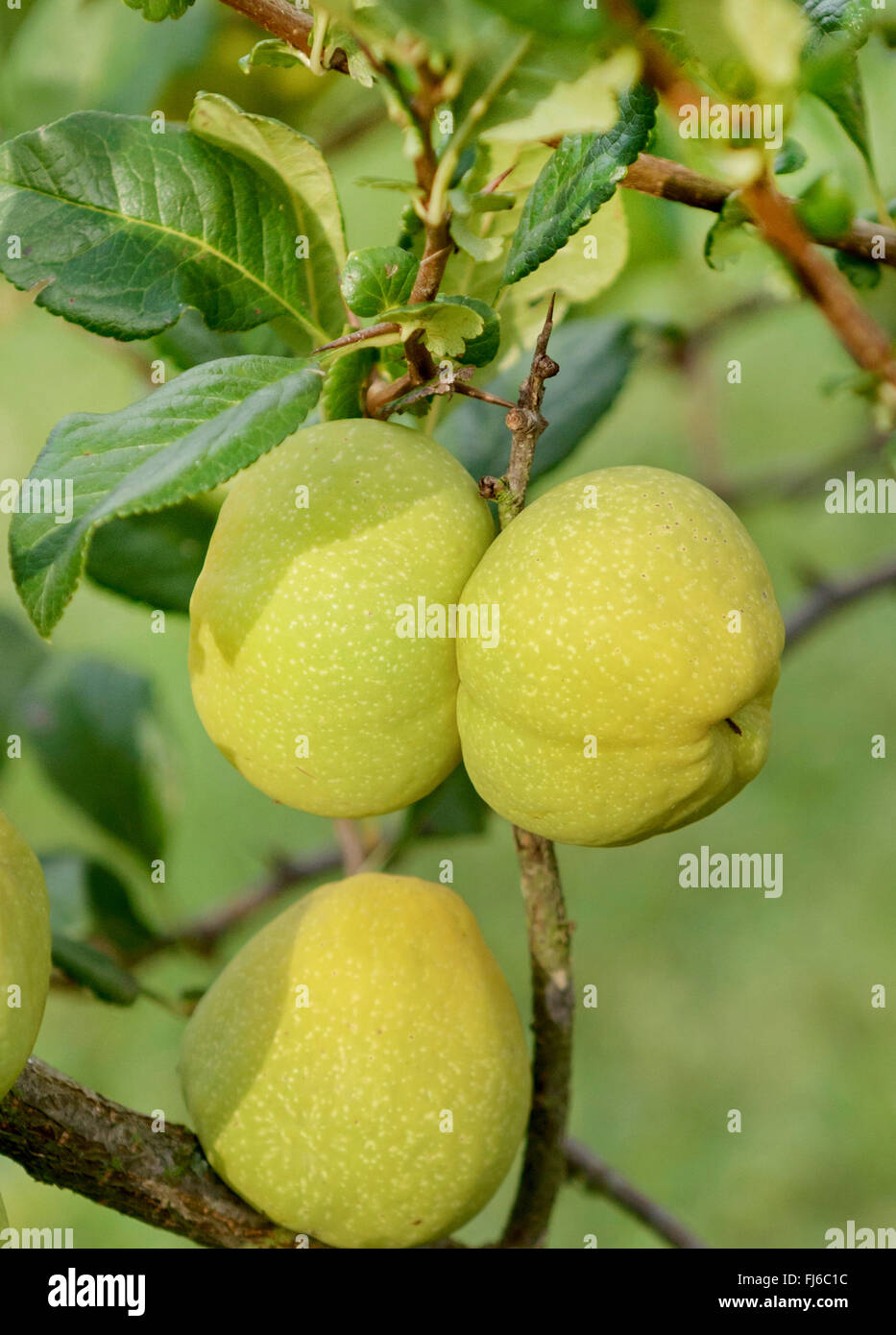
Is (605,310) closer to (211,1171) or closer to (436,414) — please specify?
(436,414)

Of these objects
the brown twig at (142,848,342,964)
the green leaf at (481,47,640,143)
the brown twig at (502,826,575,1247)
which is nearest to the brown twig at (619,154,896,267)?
the green leaf at (481,47,640,143)

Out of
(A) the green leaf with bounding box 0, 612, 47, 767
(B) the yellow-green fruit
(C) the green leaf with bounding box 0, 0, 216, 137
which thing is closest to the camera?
(B) the yellow-green fruit

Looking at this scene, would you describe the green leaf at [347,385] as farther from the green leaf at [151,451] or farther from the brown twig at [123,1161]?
the brown twig at [123,1161]

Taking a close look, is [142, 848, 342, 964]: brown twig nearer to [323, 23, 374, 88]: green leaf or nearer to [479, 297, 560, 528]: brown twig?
[479, 297, 560, 528]: brown twig

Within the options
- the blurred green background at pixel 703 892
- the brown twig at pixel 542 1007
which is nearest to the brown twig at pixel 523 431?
the brown twig at pixel 542 1007

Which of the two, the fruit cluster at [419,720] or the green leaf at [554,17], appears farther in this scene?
the fruit cluster at [419,720]

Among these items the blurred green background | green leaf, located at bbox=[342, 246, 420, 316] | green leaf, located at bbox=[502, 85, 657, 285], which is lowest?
the blurred green background

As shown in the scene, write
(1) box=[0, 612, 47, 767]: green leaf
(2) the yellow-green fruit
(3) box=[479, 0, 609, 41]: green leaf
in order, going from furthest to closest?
(1) box=[0, 612, 47, 767]: green leaf → (2) the yellow-green fruit → (3) box=[479, 0, 609, 41]: green leaf
